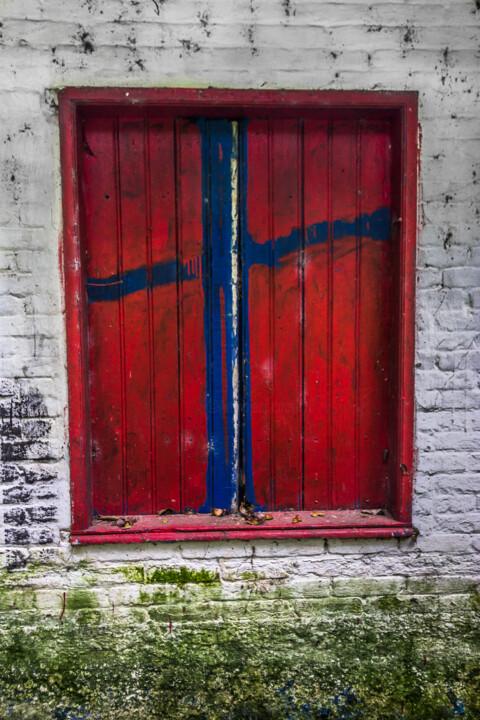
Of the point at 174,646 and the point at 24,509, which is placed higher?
the point at 24,509

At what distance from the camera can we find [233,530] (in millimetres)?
2639

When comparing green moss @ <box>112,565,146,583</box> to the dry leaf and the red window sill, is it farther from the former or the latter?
the dry leaf

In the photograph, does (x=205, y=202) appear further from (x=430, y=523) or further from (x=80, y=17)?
(x=430, y=523)

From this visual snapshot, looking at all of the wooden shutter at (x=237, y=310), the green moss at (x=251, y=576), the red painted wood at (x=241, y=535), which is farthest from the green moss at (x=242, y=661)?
the wooden shutter at (x=237, y=310)

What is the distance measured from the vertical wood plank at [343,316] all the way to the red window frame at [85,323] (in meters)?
0.14

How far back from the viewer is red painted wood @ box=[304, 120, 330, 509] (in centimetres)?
268

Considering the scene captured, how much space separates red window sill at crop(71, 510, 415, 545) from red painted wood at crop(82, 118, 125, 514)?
0.58ft

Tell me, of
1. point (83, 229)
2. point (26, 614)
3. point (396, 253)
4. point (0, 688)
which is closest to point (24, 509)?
point (26, 614)

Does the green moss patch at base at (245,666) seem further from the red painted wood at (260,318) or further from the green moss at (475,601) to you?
the red painted wood at (260,318)

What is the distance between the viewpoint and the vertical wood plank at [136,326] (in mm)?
2635

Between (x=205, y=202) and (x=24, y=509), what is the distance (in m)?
1.72

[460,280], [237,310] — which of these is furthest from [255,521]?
[460,280]

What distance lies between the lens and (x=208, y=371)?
8.96 feet

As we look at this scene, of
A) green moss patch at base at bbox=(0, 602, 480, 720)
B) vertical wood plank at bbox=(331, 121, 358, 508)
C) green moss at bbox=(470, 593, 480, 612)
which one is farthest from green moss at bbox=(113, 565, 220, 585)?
green moss at bbox=(470, 593, 480, 612)
